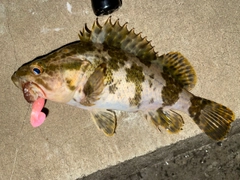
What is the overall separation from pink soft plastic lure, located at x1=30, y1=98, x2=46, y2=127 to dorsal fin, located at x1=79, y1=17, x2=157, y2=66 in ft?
2.17

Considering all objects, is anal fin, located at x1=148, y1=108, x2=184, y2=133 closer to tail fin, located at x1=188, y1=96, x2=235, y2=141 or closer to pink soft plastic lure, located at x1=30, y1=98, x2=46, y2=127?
tail fin, located at x1=188, y1=96, x2=235, y2=141

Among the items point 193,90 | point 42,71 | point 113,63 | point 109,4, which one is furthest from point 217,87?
point 42,71

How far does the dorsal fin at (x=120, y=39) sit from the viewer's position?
9.52 feet

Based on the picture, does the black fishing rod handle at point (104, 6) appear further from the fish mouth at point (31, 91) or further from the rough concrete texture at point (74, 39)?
the fish mouth at point (31, 91)

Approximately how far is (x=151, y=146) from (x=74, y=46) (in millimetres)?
1185

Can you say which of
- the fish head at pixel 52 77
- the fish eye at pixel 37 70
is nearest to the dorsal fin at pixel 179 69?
the fish head at pixel 52 77

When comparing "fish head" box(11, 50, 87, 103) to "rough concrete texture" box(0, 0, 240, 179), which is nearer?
"fish head" box(11, 50, 87, 103)

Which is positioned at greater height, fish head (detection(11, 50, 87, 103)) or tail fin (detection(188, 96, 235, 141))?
tail fin (detection(188, 96, 235, 141))

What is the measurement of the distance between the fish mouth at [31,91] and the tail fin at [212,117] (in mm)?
1319

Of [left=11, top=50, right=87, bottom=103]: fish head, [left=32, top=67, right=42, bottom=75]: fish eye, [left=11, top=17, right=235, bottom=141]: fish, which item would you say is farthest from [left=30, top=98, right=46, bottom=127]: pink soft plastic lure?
[left=32, top=67, right=42, bottom=75]: fish eye

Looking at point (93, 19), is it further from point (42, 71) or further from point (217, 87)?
point (217, 87)

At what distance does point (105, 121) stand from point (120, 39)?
0.75 meters

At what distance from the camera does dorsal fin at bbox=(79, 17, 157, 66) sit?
2.90 m

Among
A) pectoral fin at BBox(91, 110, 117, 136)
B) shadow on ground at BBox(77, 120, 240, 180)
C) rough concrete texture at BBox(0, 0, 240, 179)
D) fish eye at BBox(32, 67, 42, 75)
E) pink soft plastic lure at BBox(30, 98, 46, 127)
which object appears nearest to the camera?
fish eye at BBox(32, 67, 42, 75)
